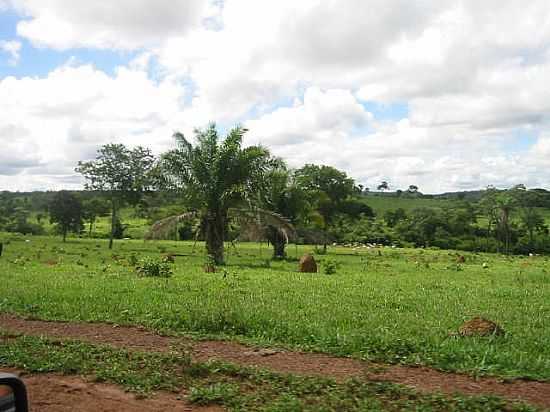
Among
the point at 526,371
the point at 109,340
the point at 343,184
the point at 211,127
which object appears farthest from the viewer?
the point at 343,184

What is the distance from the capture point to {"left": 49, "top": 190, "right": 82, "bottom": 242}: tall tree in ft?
149

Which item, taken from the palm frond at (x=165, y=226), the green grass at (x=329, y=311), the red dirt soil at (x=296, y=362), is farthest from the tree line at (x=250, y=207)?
the red dirt soil at (x=296, y=362)

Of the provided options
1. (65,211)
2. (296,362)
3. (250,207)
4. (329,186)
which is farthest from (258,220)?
(65,211)

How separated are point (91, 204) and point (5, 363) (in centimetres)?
4452

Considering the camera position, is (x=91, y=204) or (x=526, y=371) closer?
(x=526, y=371)

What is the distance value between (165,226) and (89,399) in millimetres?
18087

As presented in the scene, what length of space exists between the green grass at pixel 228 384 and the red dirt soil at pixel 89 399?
5.6 inches

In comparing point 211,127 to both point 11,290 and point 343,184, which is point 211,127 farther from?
point 343,184

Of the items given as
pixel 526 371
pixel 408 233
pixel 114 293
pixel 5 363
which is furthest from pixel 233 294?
pixel 408 233

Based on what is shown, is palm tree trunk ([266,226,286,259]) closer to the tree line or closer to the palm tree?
the tree line

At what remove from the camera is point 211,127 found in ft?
82.3

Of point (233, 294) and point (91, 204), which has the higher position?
point (91, 204)

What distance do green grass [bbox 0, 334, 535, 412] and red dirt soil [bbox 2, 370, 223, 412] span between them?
0.14m

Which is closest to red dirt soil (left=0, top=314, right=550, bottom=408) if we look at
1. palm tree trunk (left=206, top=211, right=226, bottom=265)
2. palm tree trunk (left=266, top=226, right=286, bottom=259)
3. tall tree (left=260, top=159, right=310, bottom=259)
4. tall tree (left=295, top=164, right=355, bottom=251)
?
palm tree trunk (left=206, top=211, right=226, bottom=265)
